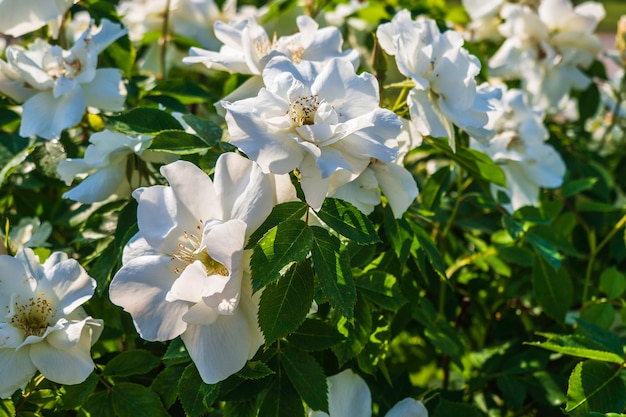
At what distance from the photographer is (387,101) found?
1182mm

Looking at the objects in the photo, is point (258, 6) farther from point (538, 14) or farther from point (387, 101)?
point (387, 101)

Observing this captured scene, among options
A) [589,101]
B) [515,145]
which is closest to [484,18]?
[589,101]

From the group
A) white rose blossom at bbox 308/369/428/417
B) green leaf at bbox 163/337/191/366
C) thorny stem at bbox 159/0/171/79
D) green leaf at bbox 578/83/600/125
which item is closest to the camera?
green leaf at bbox 163/337/191/366

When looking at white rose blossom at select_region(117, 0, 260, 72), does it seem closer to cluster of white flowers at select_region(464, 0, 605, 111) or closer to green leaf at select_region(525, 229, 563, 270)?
cluster of white flowers at select_region(464, 0, 605, 111)

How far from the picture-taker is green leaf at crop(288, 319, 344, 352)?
39.2 inches

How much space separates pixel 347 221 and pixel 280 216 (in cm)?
8

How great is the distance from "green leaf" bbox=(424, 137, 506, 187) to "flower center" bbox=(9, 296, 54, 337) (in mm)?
609

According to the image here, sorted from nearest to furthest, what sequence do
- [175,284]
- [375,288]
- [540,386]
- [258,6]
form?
[175,284], [375,288], [540,386], [258,6]

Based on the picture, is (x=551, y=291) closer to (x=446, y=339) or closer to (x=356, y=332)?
(x=446, y=339)

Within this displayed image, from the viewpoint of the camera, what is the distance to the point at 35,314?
3.34 ft

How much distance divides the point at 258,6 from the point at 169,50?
0.46 m

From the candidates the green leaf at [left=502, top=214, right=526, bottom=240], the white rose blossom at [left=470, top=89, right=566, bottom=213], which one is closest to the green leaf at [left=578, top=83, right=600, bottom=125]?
the white rose blossom at [left=470, top=89, right=566, bottom=213]

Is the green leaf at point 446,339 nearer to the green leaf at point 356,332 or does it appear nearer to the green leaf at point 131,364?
the green leaf at point 356,332

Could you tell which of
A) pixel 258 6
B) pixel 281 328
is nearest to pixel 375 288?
pixel 281 328
